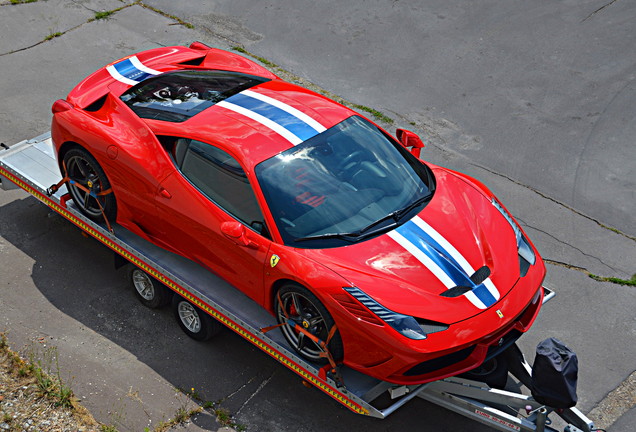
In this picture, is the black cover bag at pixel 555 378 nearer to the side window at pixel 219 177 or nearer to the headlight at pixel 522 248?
the headlight at pixel 522 248

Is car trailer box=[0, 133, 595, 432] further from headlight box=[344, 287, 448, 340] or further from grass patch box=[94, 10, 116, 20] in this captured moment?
grass patch box=[94, 10, 116, 20]

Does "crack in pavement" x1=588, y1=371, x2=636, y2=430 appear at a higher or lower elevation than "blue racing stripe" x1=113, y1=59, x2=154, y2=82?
lower

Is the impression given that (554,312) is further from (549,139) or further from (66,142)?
(66,142)

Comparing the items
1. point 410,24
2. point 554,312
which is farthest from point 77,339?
point 410,24

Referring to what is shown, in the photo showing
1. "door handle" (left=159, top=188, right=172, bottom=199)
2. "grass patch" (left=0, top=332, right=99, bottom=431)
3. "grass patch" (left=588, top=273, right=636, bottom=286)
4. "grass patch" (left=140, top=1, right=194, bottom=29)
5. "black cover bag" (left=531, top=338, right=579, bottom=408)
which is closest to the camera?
"black cover bag" (left=531, top=338, right=579, bottom=408)

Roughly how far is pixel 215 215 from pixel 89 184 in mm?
1504

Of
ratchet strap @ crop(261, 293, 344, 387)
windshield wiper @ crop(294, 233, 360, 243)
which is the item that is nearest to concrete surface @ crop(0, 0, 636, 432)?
ratchet strap @ crop(261, 293, 344, 387)

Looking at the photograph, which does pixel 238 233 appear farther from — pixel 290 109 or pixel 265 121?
pixel 290 109

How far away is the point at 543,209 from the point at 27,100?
20.7 feet

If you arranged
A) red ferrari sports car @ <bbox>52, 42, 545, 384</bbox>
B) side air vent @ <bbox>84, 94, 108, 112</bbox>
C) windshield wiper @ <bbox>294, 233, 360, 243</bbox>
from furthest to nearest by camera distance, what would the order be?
side air vent @ <bbox>84, 94, 108, 112</bbox> < windshield wiper @ <bbox>294, 233, 360, 243</bbox> < red ferrari sports car @ <bbox>52, 42, 545, 384</bbox>

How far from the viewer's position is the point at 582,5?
39.1 feet

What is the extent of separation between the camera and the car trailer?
212 inches

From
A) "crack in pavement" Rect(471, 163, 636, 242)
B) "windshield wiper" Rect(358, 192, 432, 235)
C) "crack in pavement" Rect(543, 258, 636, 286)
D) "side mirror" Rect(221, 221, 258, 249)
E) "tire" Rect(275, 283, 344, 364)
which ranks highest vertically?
"windshield wiper" Rect(358, 192, 432, 235)

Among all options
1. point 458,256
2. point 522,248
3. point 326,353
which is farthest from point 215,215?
point 522,248
